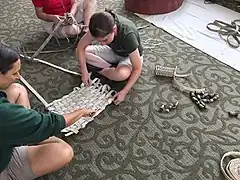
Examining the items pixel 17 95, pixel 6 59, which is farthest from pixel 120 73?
pixel 6 59

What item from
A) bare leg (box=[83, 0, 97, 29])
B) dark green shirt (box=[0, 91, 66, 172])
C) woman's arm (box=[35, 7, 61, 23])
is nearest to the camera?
dark green shirt (box=[0, 91, 66, 172])

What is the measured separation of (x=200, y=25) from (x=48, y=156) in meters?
1.47

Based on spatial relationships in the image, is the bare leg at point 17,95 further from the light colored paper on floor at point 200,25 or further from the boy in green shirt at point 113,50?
the light colored paper on floor at point 200,25

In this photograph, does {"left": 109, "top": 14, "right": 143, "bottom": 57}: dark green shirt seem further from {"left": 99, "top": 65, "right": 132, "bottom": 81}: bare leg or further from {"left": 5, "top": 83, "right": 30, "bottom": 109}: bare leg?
{"left": 5, "top": 83, "right": 30, "bottom": 109}: bare leg

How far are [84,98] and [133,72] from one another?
267mm

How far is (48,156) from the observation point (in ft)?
3.82

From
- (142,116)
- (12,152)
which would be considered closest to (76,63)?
(142,116)

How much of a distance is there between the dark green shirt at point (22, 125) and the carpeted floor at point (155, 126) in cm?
36

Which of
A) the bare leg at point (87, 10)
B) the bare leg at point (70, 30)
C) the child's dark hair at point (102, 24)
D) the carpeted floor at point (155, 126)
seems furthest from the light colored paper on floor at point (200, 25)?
the child's dark hair at point (102, 24)

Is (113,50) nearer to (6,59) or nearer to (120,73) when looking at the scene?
(120,73)

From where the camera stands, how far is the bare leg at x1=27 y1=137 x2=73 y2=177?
1.15 metres

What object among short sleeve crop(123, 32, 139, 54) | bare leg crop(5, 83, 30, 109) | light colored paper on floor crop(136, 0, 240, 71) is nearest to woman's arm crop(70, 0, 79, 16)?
light colored paper on floor crop(136, 0, 240, 71)

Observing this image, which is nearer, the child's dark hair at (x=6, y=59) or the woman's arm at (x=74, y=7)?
the child's dark hair at (x=6, y=59)

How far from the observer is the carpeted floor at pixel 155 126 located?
1.30 metres
